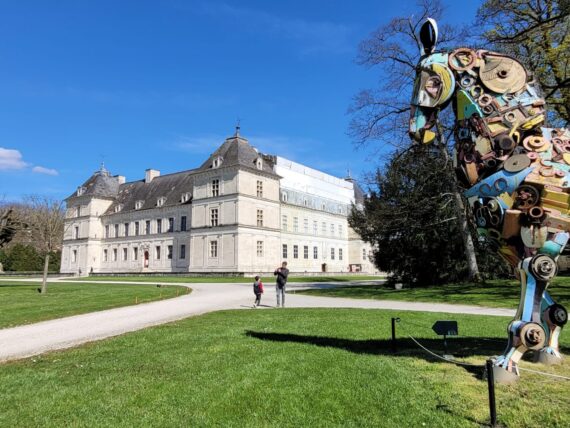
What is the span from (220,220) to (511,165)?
160ft

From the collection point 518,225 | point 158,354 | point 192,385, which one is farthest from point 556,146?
point 158,354

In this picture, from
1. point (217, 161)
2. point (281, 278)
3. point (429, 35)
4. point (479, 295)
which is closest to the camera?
point (429, 35)

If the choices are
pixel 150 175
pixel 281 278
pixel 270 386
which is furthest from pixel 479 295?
pixel 150 175

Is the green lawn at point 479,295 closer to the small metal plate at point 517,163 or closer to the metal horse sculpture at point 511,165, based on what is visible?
the metal horse sculpture at point 511,165

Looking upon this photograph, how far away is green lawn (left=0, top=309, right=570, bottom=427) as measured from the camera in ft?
16.1

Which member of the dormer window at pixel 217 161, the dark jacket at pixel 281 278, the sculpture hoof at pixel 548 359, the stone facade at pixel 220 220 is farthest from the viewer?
the dormer window at pixel 217 161

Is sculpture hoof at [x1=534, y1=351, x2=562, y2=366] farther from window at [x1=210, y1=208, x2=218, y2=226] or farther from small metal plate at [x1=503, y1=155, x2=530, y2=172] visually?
window at [x1=210, y1=208, x2=218, y2=226]

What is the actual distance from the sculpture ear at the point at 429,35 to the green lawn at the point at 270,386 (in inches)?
191

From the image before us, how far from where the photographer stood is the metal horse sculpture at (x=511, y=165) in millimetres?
5797

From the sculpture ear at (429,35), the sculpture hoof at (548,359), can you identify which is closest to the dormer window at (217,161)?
the sculpture ear at (429,35)

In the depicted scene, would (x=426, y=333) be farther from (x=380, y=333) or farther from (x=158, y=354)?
(x=158, y=354)

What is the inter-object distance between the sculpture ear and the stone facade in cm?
4505

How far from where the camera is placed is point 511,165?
6039 mm

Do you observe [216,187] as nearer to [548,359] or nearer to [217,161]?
[217,161]
